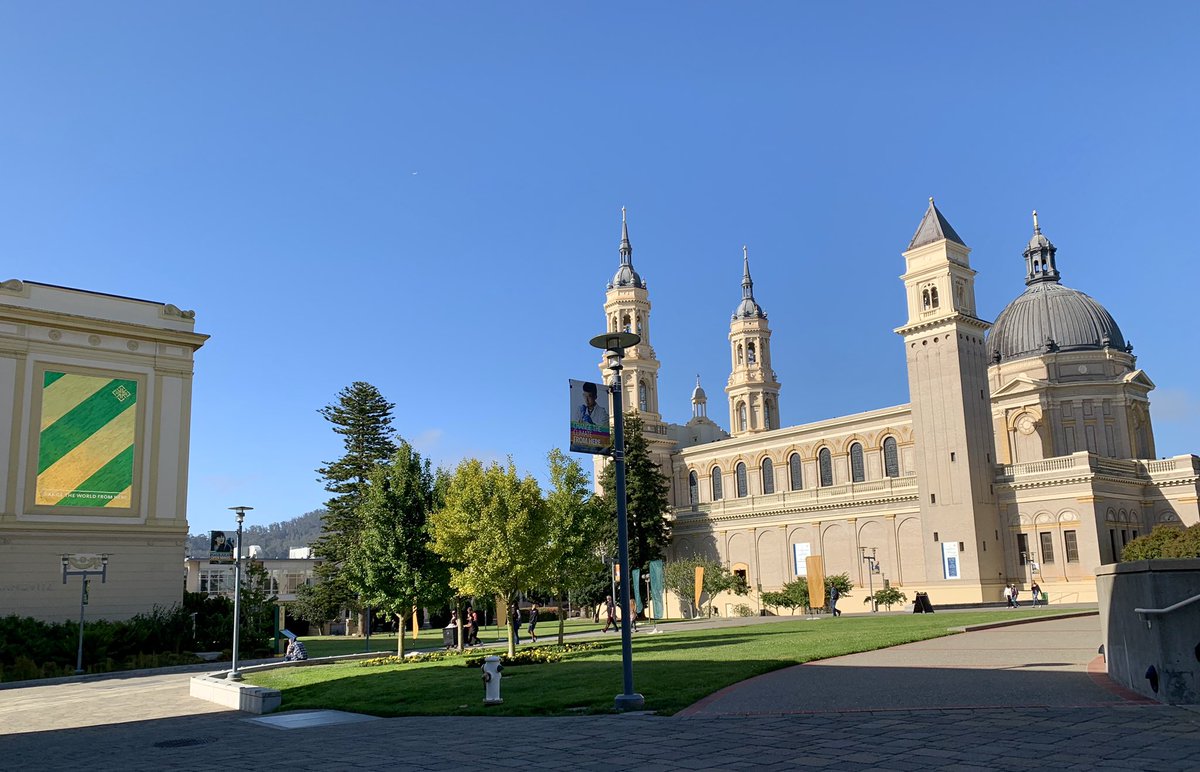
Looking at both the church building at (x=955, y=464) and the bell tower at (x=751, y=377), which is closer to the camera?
the church building at (x=955, y=464)

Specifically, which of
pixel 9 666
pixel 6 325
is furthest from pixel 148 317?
pixel 9 666

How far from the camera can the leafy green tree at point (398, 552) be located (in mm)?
30625

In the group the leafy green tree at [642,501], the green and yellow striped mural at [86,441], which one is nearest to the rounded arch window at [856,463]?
the leafy green tree at [642,501]

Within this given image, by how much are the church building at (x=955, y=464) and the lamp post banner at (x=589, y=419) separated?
159ft

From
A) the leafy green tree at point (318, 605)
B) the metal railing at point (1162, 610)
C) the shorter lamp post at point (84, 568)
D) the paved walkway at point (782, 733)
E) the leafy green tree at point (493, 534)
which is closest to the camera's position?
the paved walkway at point (782, 733)

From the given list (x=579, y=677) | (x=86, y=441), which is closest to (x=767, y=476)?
(x=86, y=441)

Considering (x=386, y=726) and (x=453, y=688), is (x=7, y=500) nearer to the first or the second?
(x=453, y=688)

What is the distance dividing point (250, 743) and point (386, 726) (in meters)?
2.04

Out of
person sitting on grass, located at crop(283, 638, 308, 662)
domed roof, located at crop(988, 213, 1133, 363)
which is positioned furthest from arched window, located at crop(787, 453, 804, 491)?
person sitting on grass, located at crop(283, 638, 308, 662)

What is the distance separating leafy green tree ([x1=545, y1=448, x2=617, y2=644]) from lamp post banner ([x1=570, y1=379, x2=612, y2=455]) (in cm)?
1377

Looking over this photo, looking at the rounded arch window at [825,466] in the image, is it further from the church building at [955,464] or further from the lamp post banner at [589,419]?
the lamp post banner at [589,419]

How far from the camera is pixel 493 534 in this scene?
27.8 meters

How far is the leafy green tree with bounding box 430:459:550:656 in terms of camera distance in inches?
1096

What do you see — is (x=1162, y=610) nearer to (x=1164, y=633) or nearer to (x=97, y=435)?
(x=1164, y=633)
